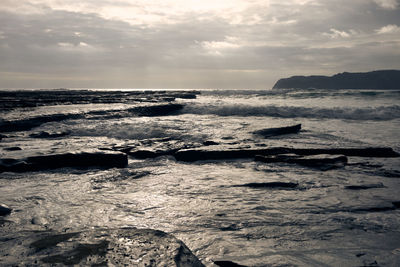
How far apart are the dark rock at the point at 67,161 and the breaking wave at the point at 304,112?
11337 mm

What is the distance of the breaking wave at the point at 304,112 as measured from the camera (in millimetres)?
14836

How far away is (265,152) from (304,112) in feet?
36.6

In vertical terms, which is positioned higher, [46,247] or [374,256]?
[46,247]

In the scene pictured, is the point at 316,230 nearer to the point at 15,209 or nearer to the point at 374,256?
the point at 374,256

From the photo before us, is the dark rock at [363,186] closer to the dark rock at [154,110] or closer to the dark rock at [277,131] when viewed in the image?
the dark rock at [277,131]

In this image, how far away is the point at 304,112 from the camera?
16.3 m

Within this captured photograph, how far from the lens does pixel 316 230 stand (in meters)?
2.65

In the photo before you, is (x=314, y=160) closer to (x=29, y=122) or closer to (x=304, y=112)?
(x=29, y=122)

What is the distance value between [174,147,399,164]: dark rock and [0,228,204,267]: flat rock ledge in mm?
3727

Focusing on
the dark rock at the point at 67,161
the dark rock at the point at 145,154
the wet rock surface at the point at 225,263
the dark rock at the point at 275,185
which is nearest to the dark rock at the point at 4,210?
the dark rock at the point at 67,161

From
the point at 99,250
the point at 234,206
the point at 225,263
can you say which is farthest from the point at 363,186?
the point at 99,250

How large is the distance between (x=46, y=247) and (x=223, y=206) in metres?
1.84

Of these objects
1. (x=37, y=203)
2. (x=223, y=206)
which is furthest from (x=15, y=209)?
(x=223, y=206)

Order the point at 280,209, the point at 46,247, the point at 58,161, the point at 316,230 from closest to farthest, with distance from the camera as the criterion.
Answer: the point at 46,247 < the point at 316,230 < the point at 280,209 < the point at 58,161
